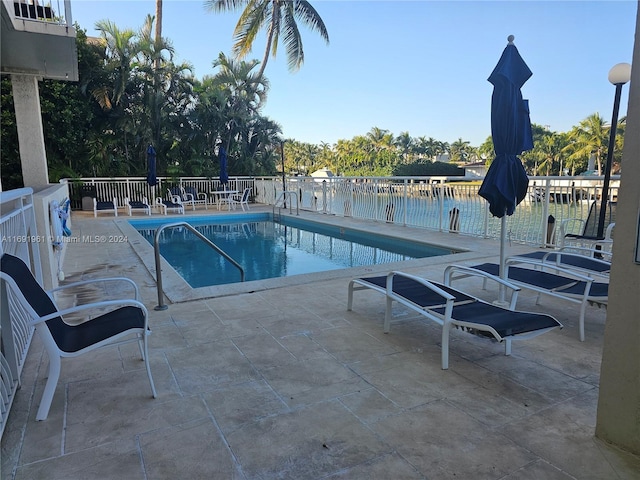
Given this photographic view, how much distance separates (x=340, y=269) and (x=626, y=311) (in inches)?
150

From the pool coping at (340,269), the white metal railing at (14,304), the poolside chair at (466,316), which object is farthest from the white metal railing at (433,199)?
the white metal railing at (14,304)

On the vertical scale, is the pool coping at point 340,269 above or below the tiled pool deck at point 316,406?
above

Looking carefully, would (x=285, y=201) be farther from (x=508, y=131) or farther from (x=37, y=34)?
(x=508, y=131)

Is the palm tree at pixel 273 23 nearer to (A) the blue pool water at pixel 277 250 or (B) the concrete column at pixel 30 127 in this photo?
(A) the blue pool water at pixel 277 250

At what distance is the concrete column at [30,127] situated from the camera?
8.03 meters

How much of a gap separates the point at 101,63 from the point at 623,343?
716 inches

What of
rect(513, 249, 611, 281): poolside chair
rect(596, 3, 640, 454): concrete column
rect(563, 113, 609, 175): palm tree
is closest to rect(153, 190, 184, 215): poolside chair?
rect(513, 249, 611, 281): poolside chair

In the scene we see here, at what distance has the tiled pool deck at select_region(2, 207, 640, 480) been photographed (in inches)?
71.8

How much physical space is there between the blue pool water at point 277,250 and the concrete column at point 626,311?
5.15 m

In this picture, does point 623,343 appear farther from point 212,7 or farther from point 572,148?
point 572,148

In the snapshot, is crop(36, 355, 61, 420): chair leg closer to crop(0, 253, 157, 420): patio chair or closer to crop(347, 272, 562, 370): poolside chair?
crop(0, 253, 157, 420): patio chair

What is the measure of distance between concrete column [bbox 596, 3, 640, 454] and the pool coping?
10.9 feet

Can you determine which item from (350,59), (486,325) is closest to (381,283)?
(486,325)

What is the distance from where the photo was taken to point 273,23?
18203mm
